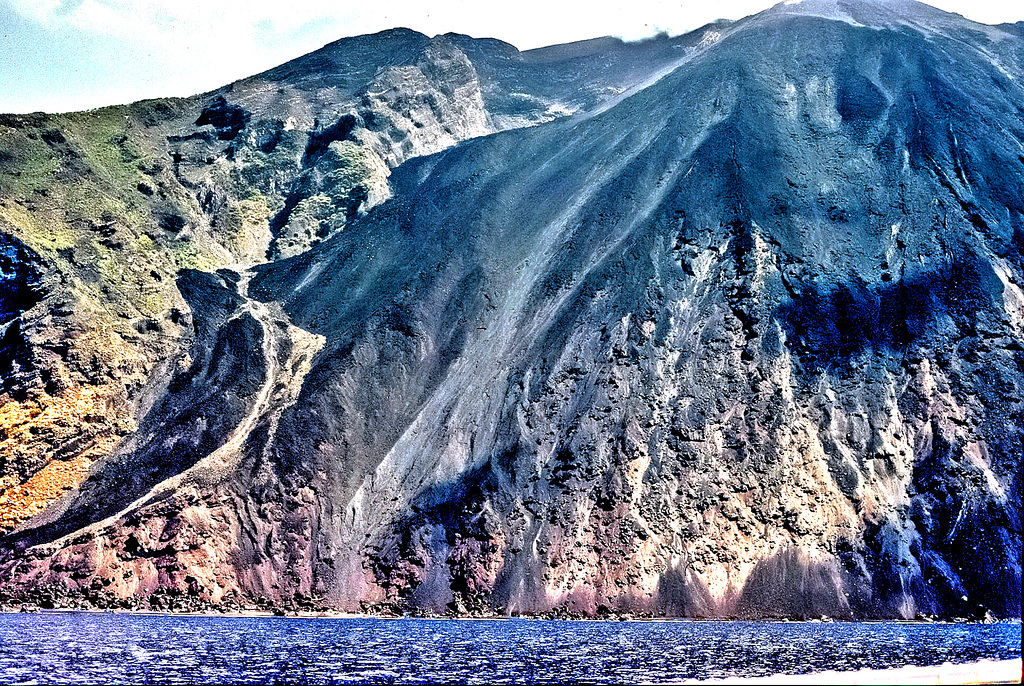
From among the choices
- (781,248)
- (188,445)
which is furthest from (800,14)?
(188,445)

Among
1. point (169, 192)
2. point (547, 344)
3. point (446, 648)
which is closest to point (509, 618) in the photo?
point (446, 648)

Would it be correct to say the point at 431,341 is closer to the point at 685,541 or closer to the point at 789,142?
the point at 685,541

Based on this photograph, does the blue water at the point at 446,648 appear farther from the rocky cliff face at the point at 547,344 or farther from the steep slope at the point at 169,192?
the steep slope at the point at 169,192

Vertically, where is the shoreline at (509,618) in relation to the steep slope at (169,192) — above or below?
below

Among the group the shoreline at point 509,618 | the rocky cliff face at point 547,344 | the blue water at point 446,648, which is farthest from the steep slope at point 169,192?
the blue water at point 446,648

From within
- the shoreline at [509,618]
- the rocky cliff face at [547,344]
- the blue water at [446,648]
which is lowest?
the blue water at [446,648]

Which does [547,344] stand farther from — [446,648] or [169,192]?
[169,192]
